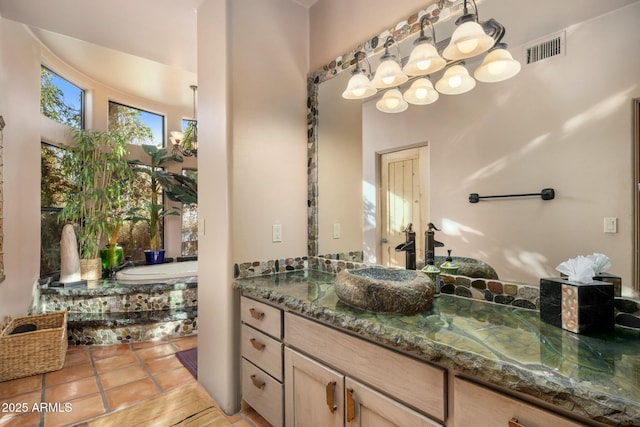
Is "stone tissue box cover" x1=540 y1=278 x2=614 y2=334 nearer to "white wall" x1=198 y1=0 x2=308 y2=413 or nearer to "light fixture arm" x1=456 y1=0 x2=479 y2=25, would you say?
"light fixture arm" x1=456 y1=0 x2=479 y2=25

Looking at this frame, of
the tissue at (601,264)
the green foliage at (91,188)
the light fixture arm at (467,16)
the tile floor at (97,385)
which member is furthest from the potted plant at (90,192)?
the tissue at (601,264)

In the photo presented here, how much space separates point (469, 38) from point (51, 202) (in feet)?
14.2

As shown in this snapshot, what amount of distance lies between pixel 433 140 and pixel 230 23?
1.39 m

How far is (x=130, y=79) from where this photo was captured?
409 cm

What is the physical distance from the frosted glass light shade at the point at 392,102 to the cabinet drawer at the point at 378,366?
1.16 m

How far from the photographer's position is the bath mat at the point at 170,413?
1.83 metres

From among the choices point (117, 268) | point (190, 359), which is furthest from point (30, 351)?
point (117, 268)

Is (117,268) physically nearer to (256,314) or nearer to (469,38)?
(256,314)

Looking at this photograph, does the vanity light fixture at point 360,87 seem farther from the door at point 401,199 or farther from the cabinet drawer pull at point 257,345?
the cabinet drawer pull at point 257,345

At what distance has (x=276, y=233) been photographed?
6.82 ft

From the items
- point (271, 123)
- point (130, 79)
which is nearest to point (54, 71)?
point (130, 79)

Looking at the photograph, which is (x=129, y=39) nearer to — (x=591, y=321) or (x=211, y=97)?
(x=211, y=97)

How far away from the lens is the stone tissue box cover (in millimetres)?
953

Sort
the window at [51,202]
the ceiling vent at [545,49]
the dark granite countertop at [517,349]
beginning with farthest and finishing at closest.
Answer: the window at [51,202], the ceiling vent at [545,49], the dark granite countertop at [517,349]
